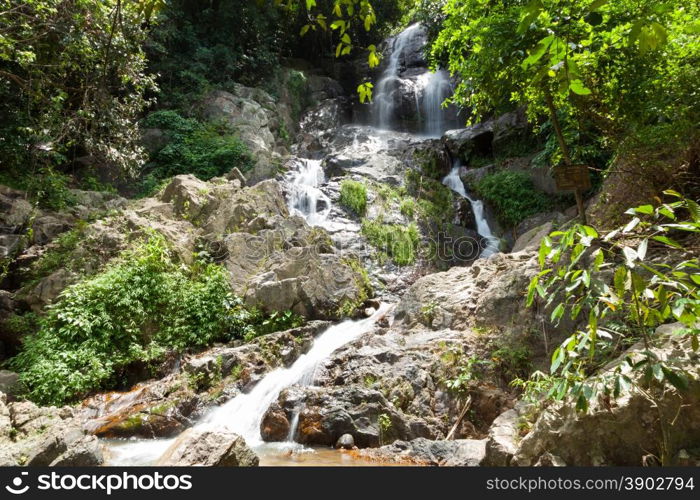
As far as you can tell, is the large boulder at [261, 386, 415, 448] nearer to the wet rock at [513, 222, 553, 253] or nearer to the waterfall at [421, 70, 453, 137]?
the wet rock at [513, 222, 553, 253]

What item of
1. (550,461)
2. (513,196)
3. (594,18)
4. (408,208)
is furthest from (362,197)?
(594,18)

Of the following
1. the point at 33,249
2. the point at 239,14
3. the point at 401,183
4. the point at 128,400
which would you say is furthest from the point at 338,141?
the point at 128,400

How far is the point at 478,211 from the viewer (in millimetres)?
12789

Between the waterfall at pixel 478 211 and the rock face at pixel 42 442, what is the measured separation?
9.56m

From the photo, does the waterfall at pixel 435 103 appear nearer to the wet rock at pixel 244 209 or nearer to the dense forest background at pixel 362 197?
the dense forest background at pixel 362 197

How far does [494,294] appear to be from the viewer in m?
5.96

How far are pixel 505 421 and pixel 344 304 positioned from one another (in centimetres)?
478

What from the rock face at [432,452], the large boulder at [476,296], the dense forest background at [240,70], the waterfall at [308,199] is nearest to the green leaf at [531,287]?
the dense forest background at [240,70]

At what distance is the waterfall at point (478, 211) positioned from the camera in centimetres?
1139

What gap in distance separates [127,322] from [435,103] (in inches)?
600

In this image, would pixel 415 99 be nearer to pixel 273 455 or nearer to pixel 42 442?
pixel 273 455

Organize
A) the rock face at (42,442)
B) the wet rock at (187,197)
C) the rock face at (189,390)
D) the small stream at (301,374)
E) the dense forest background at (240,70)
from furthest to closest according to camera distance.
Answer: the wet rock at (187,197), the rock face at (189,390), the small stream at (301,374), the rock face at (42,442), the dense forest background at (240,70)

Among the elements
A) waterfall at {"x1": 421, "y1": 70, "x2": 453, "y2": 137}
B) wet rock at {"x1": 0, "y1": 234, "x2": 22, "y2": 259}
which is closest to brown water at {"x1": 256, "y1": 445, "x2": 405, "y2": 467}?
wet rock at {"x1": 0, "y1": 234, "x2": 22, "y2": 259}

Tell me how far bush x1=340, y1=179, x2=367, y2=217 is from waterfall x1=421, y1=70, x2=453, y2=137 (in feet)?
21.3
